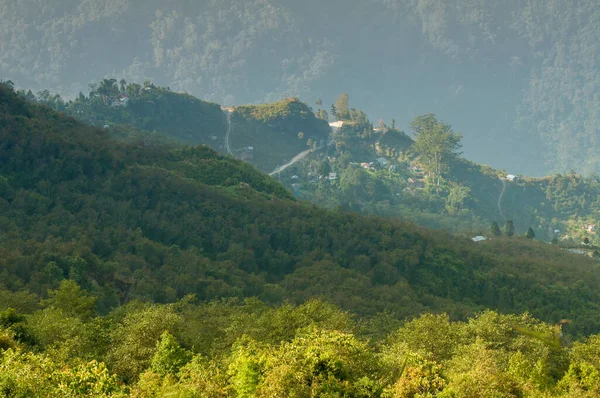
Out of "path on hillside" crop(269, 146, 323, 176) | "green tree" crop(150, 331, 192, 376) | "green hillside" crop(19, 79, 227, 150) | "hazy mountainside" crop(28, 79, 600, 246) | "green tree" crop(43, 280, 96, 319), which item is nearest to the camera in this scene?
"green tree" crop(150, 331, 192, 376)

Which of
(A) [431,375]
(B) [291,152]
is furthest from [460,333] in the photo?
(B) [291,152]

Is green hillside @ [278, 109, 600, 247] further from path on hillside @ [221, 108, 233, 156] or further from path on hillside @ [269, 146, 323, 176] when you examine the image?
path on hillside @ [221, 108, 233, 156]

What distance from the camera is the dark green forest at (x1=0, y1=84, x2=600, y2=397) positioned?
24422mm

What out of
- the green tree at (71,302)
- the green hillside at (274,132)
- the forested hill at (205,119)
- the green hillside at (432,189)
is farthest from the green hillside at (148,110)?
the green tree at (71,302)

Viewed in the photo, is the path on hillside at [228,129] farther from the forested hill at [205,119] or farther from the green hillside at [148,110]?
the green hillside at [148,110]

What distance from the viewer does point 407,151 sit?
513 ft

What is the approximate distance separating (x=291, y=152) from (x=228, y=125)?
15689mm

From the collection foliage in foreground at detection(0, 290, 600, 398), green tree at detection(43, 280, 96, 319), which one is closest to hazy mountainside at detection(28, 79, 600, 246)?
green tree at detection(43, 280, 96, 319)

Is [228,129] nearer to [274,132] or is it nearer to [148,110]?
[274,132]

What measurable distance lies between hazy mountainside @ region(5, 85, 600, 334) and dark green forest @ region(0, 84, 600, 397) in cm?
20

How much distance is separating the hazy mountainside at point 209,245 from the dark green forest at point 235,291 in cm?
20

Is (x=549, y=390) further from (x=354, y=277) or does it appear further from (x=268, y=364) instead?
(x=354, y=277)

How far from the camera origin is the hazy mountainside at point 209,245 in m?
49.2

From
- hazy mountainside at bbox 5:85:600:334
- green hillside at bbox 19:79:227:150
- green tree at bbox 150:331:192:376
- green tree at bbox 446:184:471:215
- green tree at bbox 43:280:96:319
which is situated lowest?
green tree at bbox 150:331:192:376
